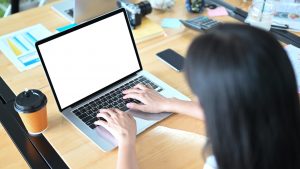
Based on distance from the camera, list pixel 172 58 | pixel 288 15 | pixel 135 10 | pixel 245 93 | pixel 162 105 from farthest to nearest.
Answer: pixel 288 15 < pixel 135 10 < pixel 172 58 < pixel 162 105 < pixel 245 93

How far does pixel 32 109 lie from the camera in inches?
39.5

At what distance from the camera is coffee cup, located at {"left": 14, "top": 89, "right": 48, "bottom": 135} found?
100 centimetres

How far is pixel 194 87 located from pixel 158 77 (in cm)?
61

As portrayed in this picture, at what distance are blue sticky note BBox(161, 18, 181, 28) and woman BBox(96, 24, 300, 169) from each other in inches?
36.3

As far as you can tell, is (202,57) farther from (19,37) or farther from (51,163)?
(19,37)

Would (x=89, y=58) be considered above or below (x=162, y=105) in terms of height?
above

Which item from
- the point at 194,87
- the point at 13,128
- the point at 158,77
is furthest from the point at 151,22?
the point at 194,87

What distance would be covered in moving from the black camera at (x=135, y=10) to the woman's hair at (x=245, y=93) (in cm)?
88

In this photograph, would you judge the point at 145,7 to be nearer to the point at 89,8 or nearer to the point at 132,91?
the point at 89,8

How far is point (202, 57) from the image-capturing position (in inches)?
26.2

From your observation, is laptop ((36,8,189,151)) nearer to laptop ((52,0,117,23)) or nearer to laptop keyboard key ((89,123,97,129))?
laptop keyboard key ((89,123,97,129))

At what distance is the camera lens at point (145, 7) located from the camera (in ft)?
5.20

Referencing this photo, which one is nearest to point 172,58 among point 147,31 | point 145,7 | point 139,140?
point 147,31

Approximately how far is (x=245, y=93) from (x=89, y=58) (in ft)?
2.11
